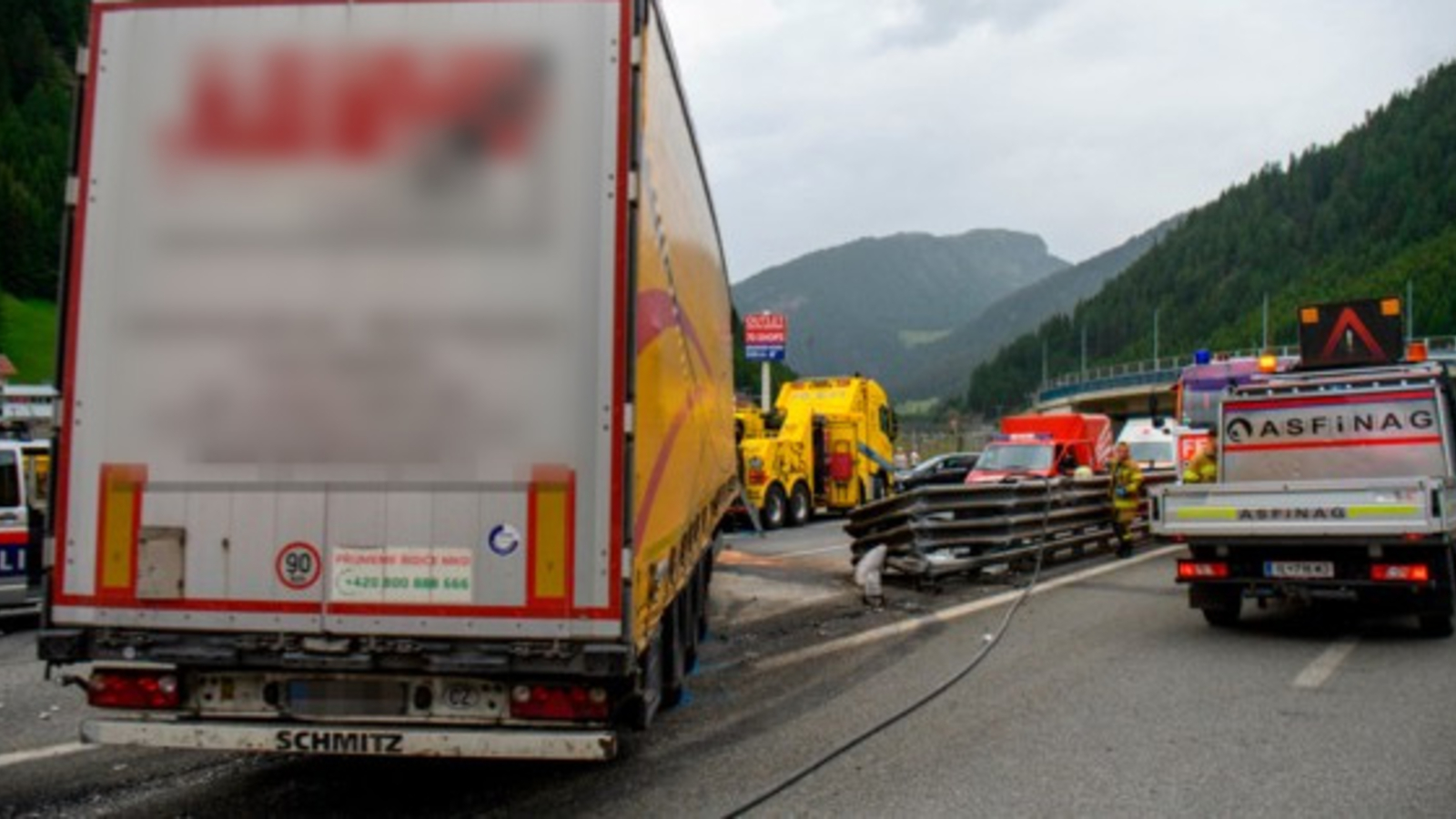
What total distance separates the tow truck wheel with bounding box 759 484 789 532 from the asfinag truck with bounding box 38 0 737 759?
18018 millimetres

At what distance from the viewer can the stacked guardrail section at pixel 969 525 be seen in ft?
40.2

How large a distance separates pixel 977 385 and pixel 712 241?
15882 centimetres

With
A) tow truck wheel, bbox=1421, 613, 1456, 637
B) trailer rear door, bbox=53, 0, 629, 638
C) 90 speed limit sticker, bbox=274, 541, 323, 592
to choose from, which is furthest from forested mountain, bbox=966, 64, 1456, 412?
90 speed limit sticker, bbox=274, 541, 323, 592

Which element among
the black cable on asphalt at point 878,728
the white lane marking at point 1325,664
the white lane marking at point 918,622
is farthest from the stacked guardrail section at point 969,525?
the white lane marking at point 1325,664

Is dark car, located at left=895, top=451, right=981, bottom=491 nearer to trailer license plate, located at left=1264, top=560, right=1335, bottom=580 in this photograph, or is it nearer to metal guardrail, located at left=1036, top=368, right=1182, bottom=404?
trailer license plate, located at left=1264, top=560, right=1335, bottom=580

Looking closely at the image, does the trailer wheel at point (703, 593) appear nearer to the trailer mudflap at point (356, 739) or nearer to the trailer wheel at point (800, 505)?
the trailer mudflap at point (356, 739)

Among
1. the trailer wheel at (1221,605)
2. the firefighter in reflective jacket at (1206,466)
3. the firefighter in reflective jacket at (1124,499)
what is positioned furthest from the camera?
the firefighter in reflective jacket at (1124,499)

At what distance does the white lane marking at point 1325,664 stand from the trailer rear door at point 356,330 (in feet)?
17.9

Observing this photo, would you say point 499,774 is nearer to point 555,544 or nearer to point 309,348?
point 555,544

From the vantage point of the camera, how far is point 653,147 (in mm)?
5184

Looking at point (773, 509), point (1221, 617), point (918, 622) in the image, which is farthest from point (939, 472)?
point (1221, 617)

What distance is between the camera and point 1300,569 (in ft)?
30.3

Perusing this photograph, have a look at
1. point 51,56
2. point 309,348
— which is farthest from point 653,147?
point 51,56

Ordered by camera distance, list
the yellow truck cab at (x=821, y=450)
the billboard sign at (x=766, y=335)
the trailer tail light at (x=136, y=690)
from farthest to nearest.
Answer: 1. the billboard sign at (x=766, y=335)
2. the yellow truck cab at (x=821, y=450)
3. the trailer tail light at (x=136, y=690)
